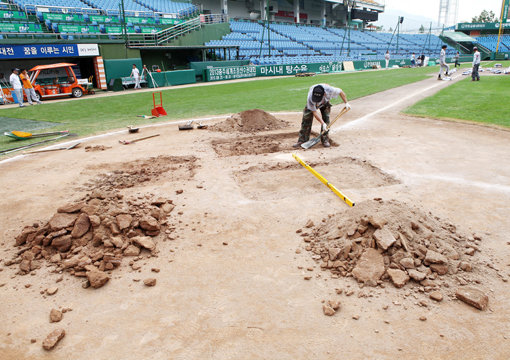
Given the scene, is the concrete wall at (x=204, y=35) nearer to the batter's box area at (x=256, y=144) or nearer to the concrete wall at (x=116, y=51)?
the concrete wall at (x=116, y=51)

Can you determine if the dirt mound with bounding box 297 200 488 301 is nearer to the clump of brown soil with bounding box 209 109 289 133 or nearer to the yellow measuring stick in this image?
the yellow measuring stick

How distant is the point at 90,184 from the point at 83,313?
3.78m

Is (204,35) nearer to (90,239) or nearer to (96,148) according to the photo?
(96,148)

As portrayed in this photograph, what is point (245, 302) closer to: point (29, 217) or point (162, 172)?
point (29, 217)

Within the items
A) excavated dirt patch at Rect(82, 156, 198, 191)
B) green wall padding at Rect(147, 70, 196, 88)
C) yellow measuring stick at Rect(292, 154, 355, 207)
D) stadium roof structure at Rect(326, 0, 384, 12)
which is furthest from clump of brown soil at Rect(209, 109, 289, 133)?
stadium roof structure at Rect(326, 0, 384, 12)

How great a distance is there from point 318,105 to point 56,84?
67.7 ft

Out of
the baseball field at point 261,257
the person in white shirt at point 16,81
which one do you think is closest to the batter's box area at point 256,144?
the baseball field at point 261,257

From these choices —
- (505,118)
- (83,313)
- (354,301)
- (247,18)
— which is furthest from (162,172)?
(247,18)

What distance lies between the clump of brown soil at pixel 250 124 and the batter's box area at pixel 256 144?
0.82 meters

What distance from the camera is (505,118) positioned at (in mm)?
10820

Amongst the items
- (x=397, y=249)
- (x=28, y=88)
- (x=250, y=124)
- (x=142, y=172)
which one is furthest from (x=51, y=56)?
(x=397, y=249)

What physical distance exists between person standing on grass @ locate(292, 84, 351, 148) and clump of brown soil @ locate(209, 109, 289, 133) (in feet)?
6.60

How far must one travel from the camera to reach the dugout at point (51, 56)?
74.5ft

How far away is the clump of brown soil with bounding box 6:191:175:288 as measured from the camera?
4.00m
